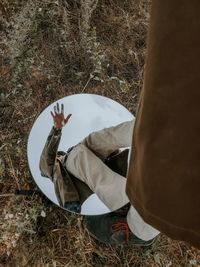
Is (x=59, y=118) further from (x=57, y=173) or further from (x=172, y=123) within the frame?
(x=172, y=123)

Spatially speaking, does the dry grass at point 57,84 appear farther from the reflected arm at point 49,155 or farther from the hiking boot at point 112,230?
the reflected arm at point 49,155

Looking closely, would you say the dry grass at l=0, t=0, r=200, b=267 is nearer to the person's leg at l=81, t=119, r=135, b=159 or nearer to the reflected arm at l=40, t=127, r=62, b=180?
the reflected arm at l=40, t=127, r=62, b=180

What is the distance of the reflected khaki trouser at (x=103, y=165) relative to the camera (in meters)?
0.85

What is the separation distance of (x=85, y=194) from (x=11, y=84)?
739mm

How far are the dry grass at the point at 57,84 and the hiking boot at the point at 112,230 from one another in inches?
2.6

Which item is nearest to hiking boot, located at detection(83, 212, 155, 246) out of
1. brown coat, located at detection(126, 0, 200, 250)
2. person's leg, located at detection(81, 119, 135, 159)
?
person's leg, located at detection(81, 119, 135, 159)

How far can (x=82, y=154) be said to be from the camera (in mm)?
908

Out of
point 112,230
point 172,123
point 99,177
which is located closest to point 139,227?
point 112,230

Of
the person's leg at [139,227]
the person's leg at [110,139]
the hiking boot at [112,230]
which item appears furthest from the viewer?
the hiking boot at [112,230]

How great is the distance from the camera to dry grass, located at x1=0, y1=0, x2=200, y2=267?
3.88 ft

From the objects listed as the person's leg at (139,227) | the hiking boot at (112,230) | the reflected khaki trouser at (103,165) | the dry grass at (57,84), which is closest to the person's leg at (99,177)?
the reflected khaki trouser at (103,165)

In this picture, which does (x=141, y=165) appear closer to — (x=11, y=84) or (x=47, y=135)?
(x=47, y=135)

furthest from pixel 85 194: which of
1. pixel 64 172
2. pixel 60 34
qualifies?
pixel 60 34

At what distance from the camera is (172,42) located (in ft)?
1.02
